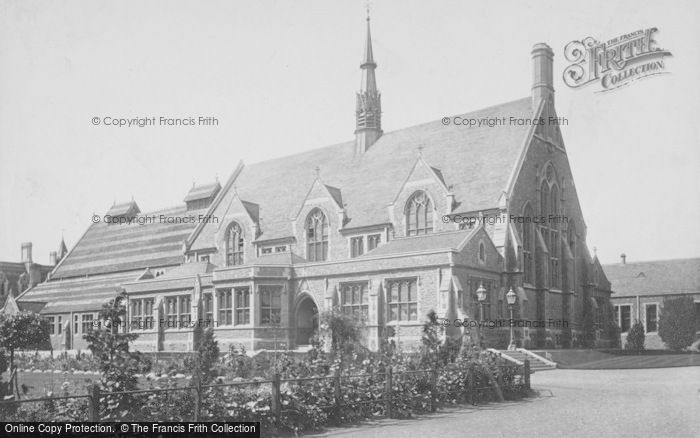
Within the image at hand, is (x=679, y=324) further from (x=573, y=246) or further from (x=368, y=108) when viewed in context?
(x=368, y=108)

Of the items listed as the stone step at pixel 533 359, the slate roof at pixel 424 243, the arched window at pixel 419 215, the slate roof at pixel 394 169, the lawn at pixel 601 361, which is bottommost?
A: the lawn at pixel 601 361

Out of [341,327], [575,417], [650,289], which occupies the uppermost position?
[650,289]

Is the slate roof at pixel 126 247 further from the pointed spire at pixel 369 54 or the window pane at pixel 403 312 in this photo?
the window pane at pixel 403 312

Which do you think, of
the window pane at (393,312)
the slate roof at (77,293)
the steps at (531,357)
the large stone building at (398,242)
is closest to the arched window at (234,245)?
the large stone building at (398,242)

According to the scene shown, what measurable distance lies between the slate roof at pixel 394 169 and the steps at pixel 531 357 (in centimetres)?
811

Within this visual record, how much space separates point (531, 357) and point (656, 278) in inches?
1273

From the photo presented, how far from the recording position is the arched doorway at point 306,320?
A: 38.9 meters

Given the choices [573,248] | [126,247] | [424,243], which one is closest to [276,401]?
[424,243]

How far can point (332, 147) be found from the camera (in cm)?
5138

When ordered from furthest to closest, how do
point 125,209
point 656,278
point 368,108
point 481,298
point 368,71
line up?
point 125,209 < point 656,278 < point 368,71 < point 368,108 < point 481,298

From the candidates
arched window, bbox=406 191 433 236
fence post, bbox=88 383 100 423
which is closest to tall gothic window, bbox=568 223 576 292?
arched window, bbox=406 191 433 236

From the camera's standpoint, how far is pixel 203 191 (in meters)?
62.4

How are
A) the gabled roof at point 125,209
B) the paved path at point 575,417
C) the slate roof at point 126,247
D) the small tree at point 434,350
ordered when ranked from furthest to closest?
the gabled roof at point 125,209 < the slate roof at point 126,247 < the small tree at point 434,350 < the paved path at point 575,417

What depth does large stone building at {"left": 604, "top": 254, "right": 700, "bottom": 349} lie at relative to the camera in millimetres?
56812
